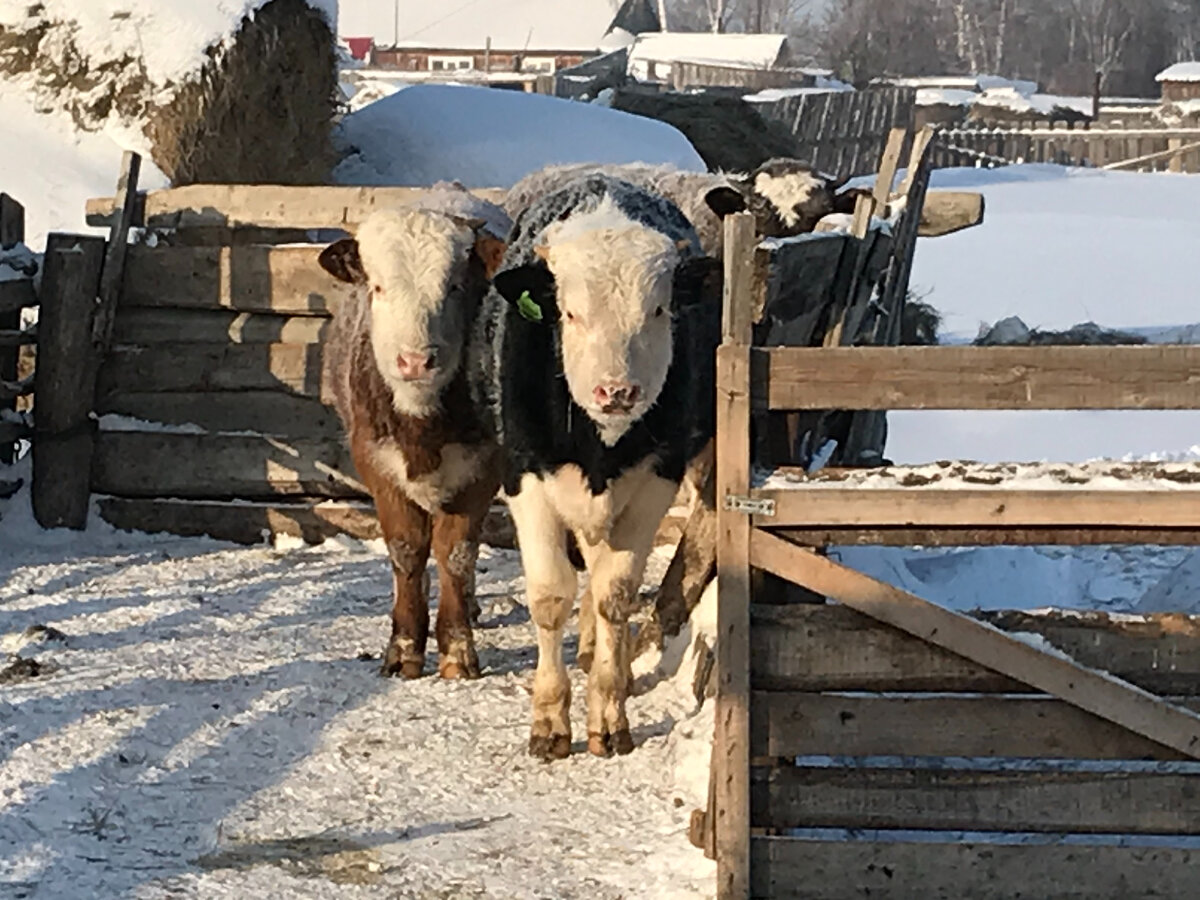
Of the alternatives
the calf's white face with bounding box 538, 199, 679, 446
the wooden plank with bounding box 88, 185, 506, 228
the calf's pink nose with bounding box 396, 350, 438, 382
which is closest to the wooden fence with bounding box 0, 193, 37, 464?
the wooden plank with bounding box 88, 185, 506, 228

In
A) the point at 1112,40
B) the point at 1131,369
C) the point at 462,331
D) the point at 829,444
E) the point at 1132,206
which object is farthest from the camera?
the point at 1112,40

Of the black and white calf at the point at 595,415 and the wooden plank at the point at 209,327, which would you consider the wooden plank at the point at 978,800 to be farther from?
the wooden plank at the point at 209,327

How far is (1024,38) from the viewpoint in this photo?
95.0 meters

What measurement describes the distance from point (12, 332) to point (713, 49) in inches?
2593

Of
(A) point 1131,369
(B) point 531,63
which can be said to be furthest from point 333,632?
(B) point 531,63

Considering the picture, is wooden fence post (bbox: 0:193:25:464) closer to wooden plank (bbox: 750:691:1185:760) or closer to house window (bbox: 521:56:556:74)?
wooden plank (bbox: 750:691:1185:760)

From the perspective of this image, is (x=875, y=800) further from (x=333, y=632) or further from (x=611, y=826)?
(x=333, y=632)

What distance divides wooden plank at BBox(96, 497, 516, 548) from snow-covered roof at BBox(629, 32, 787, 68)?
200 ft

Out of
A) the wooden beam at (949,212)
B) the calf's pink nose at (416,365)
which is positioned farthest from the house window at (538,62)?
the calf's pink nose at (416,365)

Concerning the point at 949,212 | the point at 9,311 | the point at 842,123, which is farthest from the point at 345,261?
the point at 842,123

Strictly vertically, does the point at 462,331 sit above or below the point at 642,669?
above

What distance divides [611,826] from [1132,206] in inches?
968

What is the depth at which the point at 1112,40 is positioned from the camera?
3346 inches

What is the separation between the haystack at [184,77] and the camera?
1193cm
